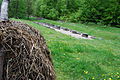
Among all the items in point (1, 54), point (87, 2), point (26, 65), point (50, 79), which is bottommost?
point (50, 79)

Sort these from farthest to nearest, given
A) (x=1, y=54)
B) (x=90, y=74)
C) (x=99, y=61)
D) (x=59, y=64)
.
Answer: (x=99, y=61) < (x=59, y=64) < (x=90, y=74) < (x=1, y=54)

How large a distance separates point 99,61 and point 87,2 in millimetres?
29387

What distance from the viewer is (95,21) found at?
121 feet

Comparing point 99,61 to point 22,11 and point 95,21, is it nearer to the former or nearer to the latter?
point 95,21

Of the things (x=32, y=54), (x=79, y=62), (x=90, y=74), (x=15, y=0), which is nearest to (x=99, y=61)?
(x=79, y=62)

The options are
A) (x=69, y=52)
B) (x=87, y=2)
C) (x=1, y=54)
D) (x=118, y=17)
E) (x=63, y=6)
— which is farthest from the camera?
(x=63, y=6)

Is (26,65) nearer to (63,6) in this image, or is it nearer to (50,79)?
(50,79)

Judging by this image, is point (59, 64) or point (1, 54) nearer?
point (1, 54)

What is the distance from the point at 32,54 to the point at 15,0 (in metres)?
41.8

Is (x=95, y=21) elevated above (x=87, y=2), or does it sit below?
below

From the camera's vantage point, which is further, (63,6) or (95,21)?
(63,6)

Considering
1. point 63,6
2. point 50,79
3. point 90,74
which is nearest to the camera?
point 50,79

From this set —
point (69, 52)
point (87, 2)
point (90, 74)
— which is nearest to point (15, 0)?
point (87, 2)

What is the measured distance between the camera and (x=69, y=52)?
868 cm
